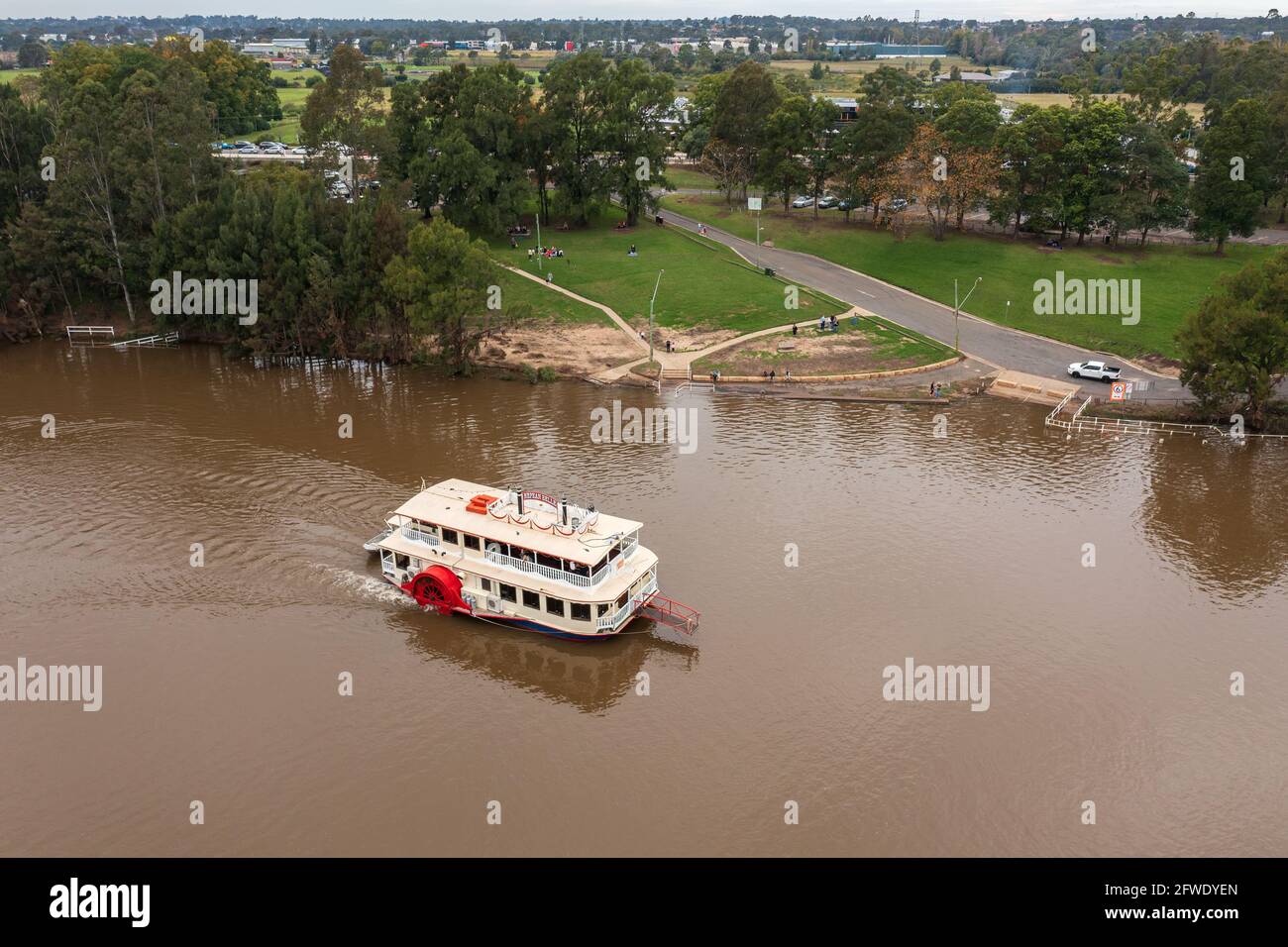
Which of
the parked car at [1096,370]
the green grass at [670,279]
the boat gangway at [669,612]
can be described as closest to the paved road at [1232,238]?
the parked car at [1096,370]

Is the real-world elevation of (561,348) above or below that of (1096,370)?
above

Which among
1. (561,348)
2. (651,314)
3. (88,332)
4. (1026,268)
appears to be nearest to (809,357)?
(651,314)

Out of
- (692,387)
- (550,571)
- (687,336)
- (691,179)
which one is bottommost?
(550,571)

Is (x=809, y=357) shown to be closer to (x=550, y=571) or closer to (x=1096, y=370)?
(x=1096, y=370)

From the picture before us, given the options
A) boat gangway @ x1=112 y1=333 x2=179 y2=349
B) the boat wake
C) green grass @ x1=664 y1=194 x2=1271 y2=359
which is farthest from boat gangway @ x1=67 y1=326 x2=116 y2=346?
green grass @ x1=664 y1=194 x2=1271 y2=359

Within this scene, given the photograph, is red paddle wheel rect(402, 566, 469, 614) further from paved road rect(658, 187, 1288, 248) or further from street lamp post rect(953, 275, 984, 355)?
paved road rect(658, 187, 1288, 248)

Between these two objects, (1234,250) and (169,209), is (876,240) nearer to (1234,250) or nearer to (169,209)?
(1234,250)

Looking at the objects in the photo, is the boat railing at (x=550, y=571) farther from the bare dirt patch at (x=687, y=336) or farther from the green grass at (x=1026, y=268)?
the green grass at (x=1026, y=268)
